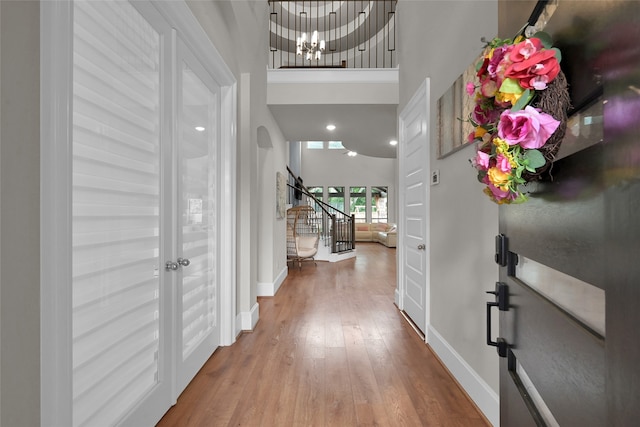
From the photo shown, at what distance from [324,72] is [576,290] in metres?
4.17

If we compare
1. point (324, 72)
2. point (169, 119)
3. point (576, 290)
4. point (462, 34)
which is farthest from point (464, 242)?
point (324, 72)

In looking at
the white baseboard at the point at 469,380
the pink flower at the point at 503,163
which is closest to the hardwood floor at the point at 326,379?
the white baseboard at the point at 469,380

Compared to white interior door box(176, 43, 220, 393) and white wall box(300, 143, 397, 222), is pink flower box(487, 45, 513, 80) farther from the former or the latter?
white wall box(300, 143, 397, 222)

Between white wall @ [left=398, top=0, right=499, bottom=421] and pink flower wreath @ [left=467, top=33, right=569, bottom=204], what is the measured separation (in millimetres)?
1139

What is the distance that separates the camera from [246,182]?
3205 mm

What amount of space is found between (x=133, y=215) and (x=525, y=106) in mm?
1610

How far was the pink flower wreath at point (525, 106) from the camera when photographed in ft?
2.14

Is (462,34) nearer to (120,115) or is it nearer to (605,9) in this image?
(605,9)

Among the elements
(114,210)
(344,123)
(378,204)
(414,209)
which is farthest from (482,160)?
(378,204)

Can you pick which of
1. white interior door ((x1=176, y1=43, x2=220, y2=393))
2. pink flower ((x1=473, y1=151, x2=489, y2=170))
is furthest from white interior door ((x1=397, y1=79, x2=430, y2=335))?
pink flower ((x1=473, y1=151, x2=489, y2=170))

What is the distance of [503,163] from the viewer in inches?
28.6

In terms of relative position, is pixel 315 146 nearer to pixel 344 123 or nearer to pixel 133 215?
pixel 344 123

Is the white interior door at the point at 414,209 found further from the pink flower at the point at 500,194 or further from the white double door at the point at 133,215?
the pink flower at the point at 500,194

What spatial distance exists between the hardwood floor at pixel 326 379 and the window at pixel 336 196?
1080 cm
